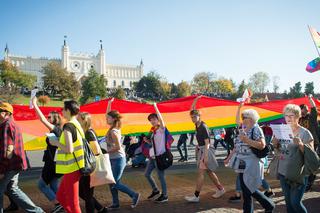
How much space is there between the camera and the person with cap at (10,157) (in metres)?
4.91

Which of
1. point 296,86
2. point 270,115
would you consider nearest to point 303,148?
point 270,115

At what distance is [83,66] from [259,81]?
85840 millimetres

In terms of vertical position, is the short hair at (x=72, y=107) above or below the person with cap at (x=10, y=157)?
above

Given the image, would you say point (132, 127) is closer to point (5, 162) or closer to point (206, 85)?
point (5, 162)

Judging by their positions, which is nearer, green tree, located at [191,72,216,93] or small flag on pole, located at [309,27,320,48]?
small flag on pole, located at [309,27,320,48]

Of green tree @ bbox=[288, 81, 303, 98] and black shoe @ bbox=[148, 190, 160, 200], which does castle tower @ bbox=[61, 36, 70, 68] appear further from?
black shoe @ bbox=[148, 190, 160, 200]

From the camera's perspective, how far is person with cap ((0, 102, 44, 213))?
4906 mm

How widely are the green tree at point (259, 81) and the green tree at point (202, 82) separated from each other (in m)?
12.2

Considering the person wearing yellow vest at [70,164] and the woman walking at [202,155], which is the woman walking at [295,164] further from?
the person wearing yellow vest at [70,164]

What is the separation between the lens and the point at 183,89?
318 ft

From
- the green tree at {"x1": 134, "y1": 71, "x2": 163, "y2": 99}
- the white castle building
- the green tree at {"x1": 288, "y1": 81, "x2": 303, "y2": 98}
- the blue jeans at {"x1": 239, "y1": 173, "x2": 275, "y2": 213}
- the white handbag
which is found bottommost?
the blue jeans at {"x1": 239, "y1": 173, "x2": 275, "y2": 213}

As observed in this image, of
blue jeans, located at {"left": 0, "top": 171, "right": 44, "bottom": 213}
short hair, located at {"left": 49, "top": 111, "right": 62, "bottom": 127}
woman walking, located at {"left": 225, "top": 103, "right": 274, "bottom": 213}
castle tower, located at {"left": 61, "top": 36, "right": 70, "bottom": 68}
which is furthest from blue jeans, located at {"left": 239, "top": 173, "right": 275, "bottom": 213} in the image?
castle tower, located at {"left": 61, "top": 36, "right": 70, "bottom": 68}

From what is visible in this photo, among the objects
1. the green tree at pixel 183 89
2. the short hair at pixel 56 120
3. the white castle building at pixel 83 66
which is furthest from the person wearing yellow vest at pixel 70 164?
the white castle building at pixel 83 66

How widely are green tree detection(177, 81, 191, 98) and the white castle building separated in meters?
56.1
